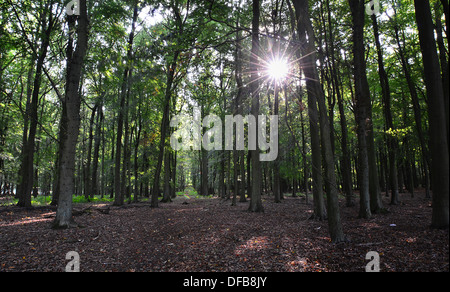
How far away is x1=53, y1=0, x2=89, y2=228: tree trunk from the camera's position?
7762 mm

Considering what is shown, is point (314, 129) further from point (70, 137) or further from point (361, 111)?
point (70, 137)

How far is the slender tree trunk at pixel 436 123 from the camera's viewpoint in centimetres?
331

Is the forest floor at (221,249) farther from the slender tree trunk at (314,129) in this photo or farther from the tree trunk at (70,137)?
the slender tree trunk at (314,129)

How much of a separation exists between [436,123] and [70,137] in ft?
32.8

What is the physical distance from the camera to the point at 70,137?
816 centimetres

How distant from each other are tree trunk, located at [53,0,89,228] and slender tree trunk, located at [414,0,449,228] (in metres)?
9.72

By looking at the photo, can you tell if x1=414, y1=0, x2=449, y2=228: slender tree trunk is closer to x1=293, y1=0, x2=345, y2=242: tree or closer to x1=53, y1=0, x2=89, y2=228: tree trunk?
x1=293, y1=0, x2=345, y2=242: tree

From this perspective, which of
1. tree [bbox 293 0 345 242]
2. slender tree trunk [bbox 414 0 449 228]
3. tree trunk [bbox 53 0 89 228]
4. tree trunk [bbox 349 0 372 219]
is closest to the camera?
slender tree trunk [bbox 414 0 449 228]

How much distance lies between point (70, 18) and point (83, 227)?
9.05 metres

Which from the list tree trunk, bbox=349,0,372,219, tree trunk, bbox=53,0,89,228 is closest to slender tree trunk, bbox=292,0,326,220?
tree trunk, bbox=349,0,372,219

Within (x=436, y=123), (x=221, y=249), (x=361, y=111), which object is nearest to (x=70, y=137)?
(x=221, y=249)

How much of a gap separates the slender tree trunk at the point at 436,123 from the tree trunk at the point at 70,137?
31.9ft
